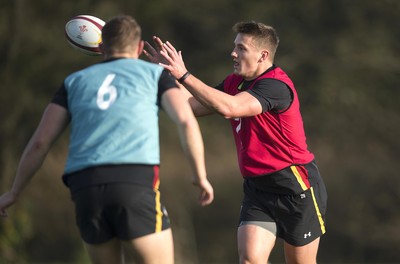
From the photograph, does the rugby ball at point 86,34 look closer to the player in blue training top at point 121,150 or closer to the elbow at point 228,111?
the elbow at point 228,111

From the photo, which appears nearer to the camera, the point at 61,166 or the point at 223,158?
the point at 61,166

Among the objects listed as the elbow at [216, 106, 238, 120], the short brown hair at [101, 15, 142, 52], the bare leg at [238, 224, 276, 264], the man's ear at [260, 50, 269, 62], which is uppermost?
the short brown hair at [101, 15, 142, 52]

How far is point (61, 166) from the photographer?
1739cm

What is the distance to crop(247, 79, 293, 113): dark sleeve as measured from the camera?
590 cm

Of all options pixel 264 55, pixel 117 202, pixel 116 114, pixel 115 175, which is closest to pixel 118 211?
pixel 117 202

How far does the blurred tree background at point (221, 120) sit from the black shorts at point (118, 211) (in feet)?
33.2

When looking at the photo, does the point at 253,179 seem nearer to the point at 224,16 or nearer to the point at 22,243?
the point at 22,243

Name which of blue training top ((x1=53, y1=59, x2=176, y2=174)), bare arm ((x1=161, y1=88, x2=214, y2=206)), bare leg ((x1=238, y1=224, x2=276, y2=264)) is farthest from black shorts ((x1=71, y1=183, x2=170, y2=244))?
bare leg ((x1=238, y1=224, x2=276, y2=264))

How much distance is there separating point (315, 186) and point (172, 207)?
448 inches

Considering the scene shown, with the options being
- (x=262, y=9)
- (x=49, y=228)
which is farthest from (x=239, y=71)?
(x=49, y=228)

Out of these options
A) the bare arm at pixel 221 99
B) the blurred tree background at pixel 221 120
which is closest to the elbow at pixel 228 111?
the bare arm at pixel 221 99

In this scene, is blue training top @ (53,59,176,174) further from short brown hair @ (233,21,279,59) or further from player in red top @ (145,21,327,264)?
short brown hair @ (233,21,279,59)

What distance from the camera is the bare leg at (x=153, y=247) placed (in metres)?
4.52

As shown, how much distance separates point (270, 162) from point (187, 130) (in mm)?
1639
